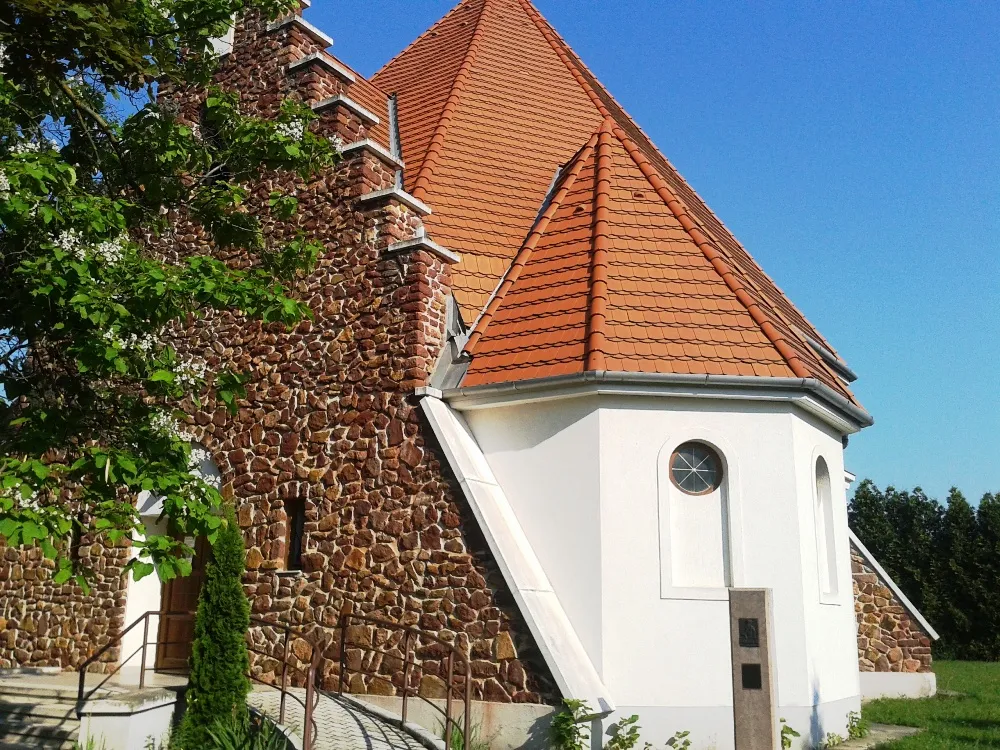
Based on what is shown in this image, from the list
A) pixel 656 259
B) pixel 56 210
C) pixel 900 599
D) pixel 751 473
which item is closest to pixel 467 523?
pixel 751 473

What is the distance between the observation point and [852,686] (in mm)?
10602

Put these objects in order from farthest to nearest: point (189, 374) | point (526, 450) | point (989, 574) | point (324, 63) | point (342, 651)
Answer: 1. point (989, 574)
2. point (324, 63)
3. point (526, 450)
4. point (342, 651)
5. point (189, 374)

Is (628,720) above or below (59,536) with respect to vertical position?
below

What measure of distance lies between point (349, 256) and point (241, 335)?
198 cm

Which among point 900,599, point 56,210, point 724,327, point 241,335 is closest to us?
point 56,210

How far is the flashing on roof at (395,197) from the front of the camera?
1070 centimetres

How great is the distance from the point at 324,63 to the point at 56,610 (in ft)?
27.5

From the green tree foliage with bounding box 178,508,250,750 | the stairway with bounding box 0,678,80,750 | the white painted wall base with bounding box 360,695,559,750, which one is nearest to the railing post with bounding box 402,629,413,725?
the white painted wall base with bounding box 360,695,559,750

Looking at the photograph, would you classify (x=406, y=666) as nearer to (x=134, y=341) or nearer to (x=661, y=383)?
(x=661, y=383)

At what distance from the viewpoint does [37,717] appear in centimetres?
909

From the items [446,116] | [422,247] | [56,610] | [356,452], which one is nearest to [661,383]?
[422,247]

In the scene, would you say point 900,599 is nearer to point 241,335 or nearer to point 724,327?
point 724,327

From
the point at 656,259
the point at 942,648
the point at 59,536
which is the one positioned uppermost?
the point at 656,259

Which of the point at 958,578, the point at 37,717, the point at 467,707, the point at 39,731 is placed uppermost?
the point at 958,578
